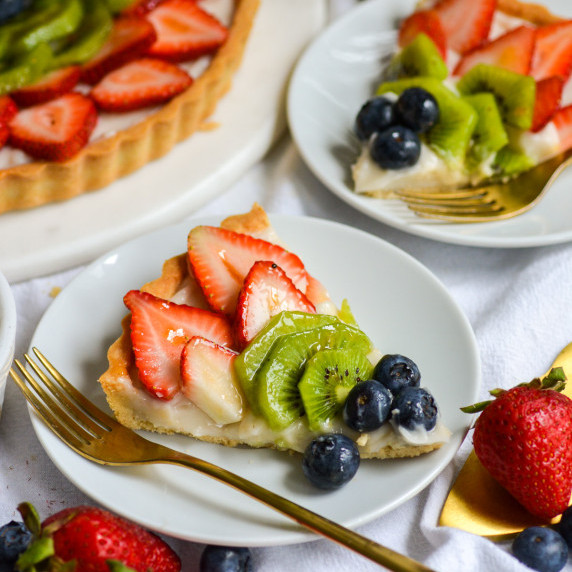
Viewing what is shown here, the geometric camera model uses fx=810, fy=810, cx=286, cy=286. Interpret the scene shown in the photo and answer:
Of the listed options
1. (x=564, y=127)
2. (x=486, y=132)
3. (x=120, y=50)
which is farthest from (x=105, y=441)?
(x=564, y=127)

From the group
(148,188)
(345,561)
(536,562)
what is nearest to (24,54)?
(148,188)

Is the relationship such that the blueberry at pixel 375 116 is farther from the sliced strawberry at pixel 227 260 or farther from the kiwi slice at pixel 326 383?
the kiwi slice at pixel 326 383

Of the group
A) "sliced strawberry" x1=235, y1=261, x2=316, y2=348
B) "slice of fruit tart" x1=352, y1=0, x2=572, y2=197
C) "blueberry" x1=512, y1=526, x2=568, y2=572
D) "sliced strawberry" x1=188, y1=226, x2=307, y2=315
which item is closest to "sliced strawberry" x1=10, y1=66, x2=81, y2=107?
"sliced strawberry" x1=188, y1=226, x2=307, y2=315

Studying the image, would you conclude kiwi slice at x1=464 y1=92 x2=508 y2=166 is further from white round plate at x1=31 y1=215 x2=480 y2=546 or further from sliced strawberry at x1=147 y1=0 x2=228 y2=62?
sliced strawberry at x1=147 y1=0 x2=228 y2=62

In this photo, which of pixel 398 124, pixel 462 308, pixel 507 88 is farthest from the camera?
pixel 507 88

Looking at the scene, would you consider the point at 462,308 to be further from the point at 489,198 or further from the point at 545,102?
the point at 545,102

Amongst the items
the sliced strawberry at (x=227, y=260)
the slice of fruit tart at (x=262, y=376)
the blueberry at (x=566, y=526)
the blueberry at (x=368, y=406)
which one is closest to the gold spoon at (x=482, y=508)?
the blueberry at (x=566, y=526)

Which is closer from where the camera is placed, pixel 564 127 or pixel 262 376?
pixel 262 376
